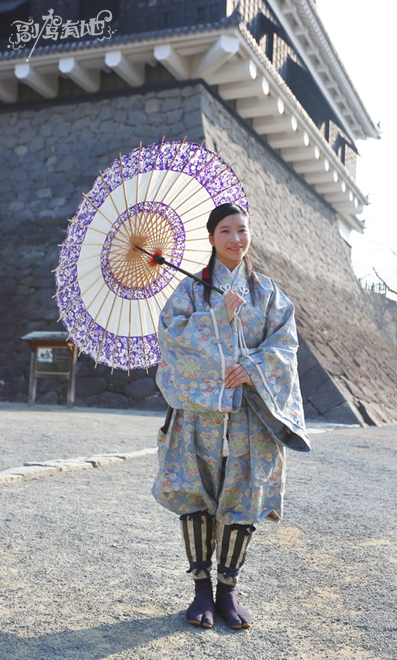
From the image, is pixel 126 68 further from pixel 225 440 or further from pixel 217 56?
pixel 225 440

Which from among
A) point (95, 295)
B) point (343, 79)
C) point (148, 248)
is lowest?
point (95, 295)

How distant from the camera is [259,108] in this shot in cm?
1074

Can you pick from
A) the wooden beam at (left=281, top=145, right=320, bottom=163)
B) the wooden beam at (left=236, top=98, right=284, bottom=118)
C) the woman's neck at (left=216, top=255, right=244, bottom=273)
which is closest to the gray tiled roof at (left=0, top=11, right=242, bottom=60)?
the wooden beam at (left=236, top=98, right=284, bottom=118)

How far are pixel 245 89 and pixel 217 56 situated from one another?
3.97 feet

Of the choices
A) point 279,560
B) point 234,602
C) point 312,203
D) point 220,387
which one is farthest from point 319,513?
point 312,203

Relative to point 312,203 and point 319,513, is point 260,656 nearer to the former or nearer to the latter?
point 319,513

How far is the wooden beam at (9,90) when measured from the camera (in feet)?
35.5

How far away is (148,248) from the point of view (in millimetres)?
Result: 2629

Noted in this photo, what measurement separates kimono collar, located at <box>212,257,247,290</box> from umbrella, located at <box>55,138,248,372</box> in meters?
0.54

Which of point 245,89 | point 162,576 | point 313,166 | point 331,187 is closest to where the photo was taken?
point 162,576

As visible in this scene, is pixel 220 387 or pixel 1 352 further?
pixel 1 352


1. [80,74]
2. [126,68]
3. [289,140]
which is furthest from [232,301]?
[289,140]

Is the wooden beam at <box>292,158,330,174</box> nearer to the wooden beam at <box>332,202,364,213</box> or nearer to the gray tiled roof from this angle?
the wooden beam at <box>332,202,364,213</box>

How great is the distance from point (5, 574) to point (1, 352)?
8.10m
